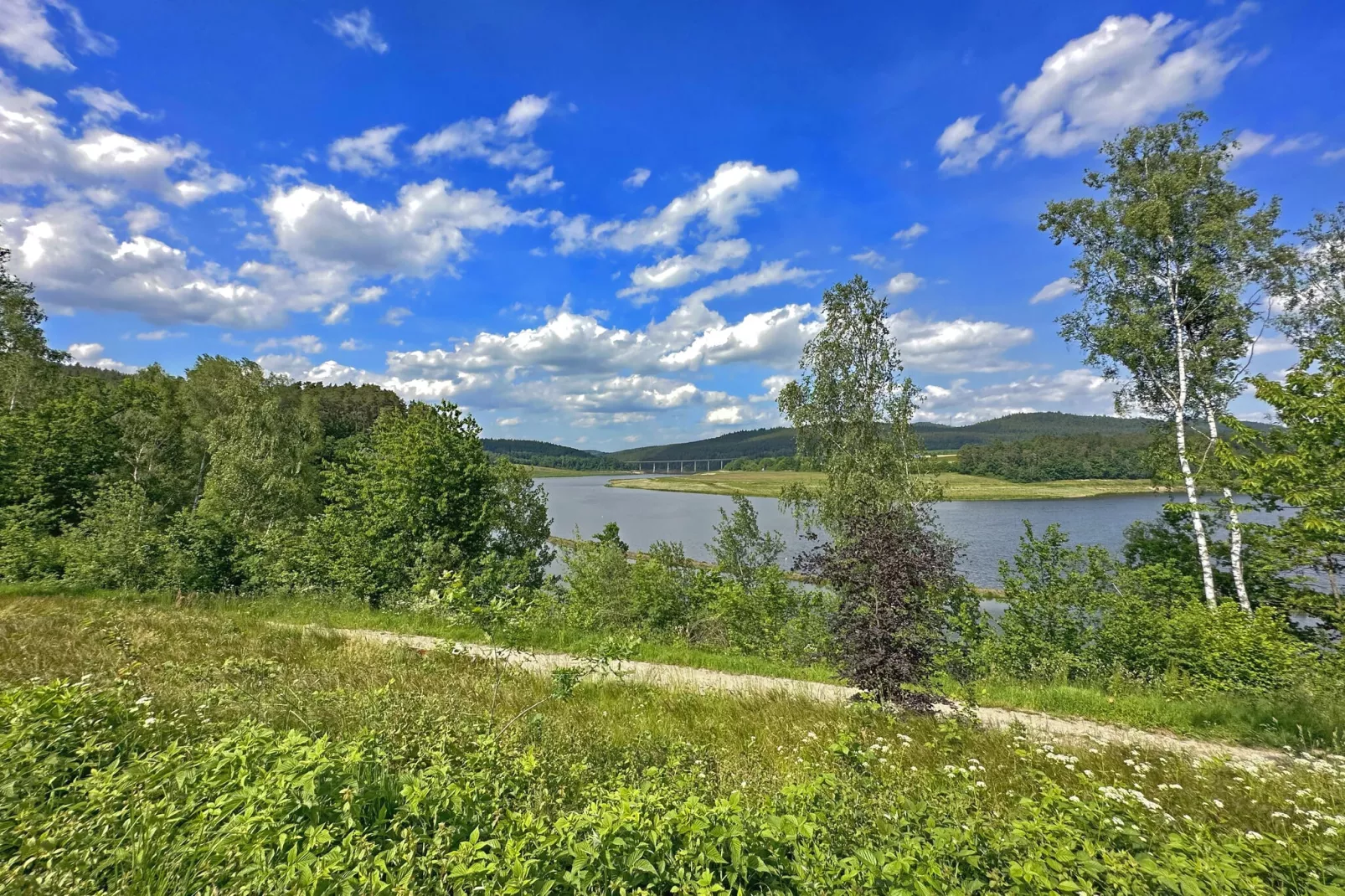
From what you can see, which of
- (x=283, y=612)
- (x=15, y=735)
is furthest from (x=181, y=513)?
(x=15, y=735)

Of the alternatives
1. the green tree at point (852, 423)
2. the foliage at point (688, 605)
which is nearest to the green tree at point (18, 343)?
the foliage at point (688, 605)

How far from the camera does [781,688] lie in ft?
28.6

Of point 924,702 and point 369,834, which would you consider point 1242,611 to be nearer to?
point 924,702

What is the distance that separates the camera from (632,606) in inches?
799

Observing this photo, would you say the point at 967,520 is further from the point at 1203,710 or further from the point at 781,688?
the point at 781,688

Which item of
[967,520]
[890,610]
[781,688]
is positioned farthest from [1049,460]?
[890,610]

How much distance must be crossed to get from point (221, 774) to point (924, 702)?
690 centimetres

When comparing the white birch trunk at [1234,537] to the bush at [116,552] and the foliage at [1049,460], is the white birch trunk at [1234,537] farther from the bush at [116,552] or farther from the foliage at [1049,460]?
the foliage at [1049,460]

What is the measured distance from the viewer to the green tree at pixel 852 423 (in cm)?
1727

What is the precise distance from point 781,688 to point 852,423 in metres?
11.6

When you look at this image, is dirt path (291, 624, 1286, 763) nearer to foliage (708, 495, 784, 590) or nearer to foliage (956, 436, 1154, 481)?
foliage (708, 495, 784, 590)

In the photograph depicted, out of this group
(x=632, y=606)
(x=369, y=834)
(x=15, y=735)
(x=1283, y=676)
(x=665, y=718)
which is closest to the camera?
(x=369, y=834)

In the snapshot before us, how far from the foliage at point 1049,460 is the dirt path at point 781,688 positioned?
70033mm

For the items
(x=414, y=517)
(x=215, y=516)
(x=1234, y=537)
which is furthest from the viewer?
(x=215, y=516)
